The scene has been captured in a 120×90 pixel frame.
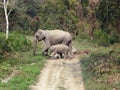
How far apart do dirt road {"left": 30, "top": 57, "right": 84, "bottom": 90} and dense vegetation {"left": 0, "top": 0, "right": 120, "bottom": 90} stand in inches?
15.9

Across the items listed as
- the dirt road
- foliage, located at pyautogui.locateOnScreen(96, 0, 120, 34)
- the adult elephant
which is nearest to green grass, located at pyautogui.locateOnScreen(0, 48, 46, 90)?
the dirt road

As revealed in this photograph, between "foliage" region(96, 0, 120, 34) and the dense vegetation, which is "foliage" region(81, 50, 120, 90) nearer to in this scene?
the dense vegetation

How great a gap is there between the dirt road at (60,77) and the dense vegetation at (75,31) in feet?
1.32

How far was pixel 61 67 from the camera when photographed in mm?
20562

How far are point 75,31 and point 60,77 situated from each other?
21611 mm

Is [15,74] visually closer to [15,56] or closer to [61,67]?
[61,67]

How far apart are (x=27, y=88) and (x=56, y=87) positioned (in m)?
1.15

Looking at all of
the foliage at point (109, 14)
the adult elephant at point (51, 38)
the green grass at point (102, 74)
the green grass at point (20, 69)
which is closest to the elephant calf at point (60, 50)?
the green grass at point (20, 69)

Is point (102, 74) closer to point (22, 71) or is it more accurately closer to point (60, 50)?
point (22, 71)

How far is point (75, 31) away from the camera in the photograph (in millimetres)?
38781

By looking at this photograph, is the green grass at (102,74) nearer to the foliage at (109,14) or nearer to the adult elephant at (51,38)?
the foliage at (109,14)

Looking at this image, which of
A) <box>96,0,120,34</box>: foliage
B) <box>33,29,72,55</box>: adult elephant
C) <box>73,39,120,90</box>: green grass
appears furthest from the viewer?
<box>33,29,72,55</box>: adult elephant

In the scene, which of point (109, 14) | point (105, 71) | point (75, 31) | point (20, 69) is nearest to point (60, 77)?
point (105, 71)

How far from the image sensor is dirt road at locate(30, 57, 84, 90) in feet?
50.2
